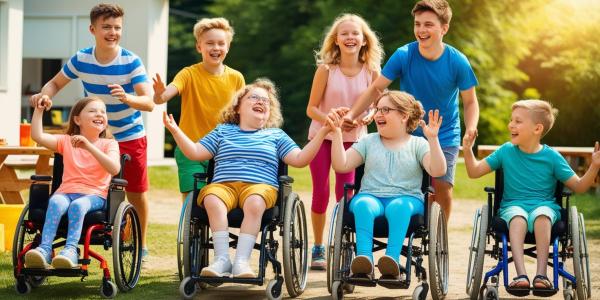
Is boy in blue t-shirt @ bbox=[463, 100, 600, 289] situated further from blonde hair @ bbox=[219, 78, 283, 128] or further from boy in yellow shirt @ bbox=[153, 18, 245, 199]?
boy in yellow shirt @ bbox=[153, 18, 245, 199]

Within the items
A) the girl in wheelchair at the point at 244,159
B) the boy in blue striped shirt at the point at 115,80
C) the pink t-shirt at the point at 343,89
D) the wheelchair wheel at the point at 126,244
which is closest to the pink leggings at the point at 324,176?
the pink t-shirt at the point at 343,89

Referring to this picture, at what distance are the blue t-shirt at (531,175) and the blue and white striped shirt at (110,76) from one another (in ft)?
7.49

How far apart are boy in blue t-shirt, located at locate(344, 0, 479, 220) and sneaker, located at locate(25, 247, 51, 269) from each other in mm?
1921

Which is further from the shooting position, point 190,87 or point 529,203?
point 190,87

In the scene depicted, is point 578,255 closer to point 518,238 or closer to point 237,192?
point 518,238

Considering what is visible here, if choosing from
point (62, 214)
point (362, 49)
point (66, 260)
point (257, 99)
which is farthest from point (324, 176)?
point (66, 260)

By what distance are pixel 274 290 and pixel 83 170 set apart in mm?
1338

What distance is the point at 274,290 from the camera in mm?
6379

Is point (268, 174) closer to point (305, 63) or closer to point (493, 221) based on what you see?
point (493, 221)

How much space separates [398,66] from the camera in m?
7.18

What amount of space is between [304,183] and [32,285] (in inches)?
387

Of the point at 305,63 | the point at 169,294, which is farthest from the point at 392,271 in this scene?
the point at 305,63

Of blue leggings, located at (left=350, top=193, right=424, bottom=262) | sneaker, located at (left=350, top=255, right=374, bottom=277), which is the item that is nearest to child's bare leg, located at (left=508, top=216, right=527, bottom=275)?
blue leggings, located at (left=350, top=193, right=424, bottom=262)

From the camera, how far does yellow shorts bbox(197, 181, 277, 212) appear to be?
650cm
